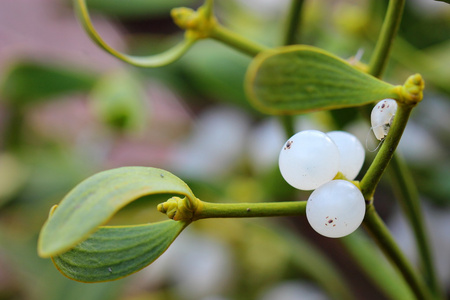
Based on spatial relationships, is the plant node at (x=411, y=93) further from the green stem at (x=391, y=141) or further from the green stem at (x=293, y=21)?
the green stem at (x=293, y=21)

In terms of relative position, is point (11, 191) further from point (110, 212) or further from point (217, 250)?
point (110, 212)

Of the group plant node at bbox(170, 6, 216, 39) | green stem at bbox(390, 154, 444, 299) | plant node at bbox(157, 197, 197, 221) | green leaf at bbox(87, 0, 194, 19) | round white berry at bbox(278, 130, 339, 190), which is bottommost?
green leaf at bbox(87, 0, 194, 19)

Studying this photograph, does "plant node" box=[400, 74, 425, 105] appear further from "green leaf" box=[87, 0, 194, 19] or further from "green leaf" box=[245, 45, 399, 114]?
"green leaf" box=[87, 0, 194, 19]

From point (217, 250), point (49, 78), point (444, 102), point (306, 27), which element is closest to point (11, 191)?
point (49, 78)

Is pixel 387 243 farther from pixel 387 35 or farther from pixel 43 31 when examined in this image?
pixel 43 31

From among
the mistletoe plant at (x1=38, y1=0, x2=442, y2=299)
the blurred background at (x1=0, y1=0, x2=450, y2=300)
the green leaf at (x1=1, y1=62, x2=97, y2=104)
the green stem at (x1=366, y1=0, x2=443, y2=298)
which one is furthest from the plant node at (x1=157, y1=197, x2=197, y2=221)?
the green leaf at (x1=1, y1=62, x2=97, y2=104)

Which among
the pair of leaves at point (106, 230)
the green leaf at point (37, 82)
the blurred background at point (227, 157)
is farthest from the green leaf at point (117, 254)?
the green leaf at point (37, 82)

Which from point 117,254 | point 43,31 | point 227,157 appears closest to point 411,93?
point 117,254

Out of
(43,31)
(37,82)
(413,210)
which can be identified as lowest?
(43,31)
